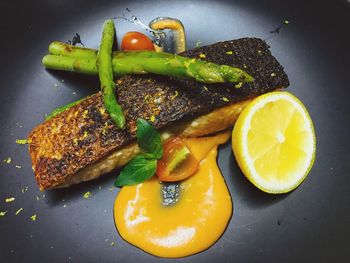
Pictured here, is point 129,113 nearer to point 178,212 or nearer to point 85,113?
point 85,113

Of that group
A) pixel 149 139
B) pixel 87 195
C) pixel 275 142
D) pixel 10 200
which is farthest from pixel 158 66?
pixel 10 200

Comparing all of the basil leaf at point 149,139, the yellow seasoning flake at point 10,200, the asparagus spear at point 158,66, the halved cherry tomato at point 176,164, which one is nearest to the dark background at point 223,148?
the yellow seasoning flake at point 10,200

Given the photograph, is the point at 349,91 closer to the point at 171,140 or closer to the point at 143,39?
the point at 171,140

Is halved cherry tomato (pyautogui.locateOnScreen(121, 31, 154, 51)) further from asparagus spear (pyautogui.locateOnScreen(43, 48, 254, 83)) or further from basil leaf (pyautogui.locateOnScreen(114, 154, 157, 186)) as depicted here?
basil leaf (pyautogui.locateOnScreen(114, 154, 157, 186))

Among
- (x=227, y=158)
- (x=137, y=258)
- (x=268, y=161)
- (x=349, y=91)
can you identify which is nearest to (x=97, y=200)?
(x=137, y=258)

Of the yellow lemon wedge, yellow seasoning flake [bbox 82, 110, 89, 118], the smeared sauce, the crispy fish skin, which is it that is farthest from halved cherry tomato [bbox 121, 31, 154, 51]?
the yellow lemon wedge

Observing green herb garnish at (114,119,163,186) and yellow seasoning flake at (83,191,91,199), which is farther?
yellow seasoning flake at (83,191,91,199)

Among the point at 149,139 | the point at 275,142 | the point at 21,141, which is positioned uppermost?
the point at 149,139

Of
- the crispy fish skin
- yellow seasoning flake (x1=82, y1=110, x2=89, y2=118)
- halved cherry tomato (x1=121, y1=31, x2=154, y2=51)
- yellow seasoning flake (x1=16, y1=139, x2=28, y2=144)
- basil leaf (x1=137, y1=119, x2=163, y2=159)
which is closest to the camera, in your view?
basil leaf (x1=137, y1=119, x2=163, y2=159)
